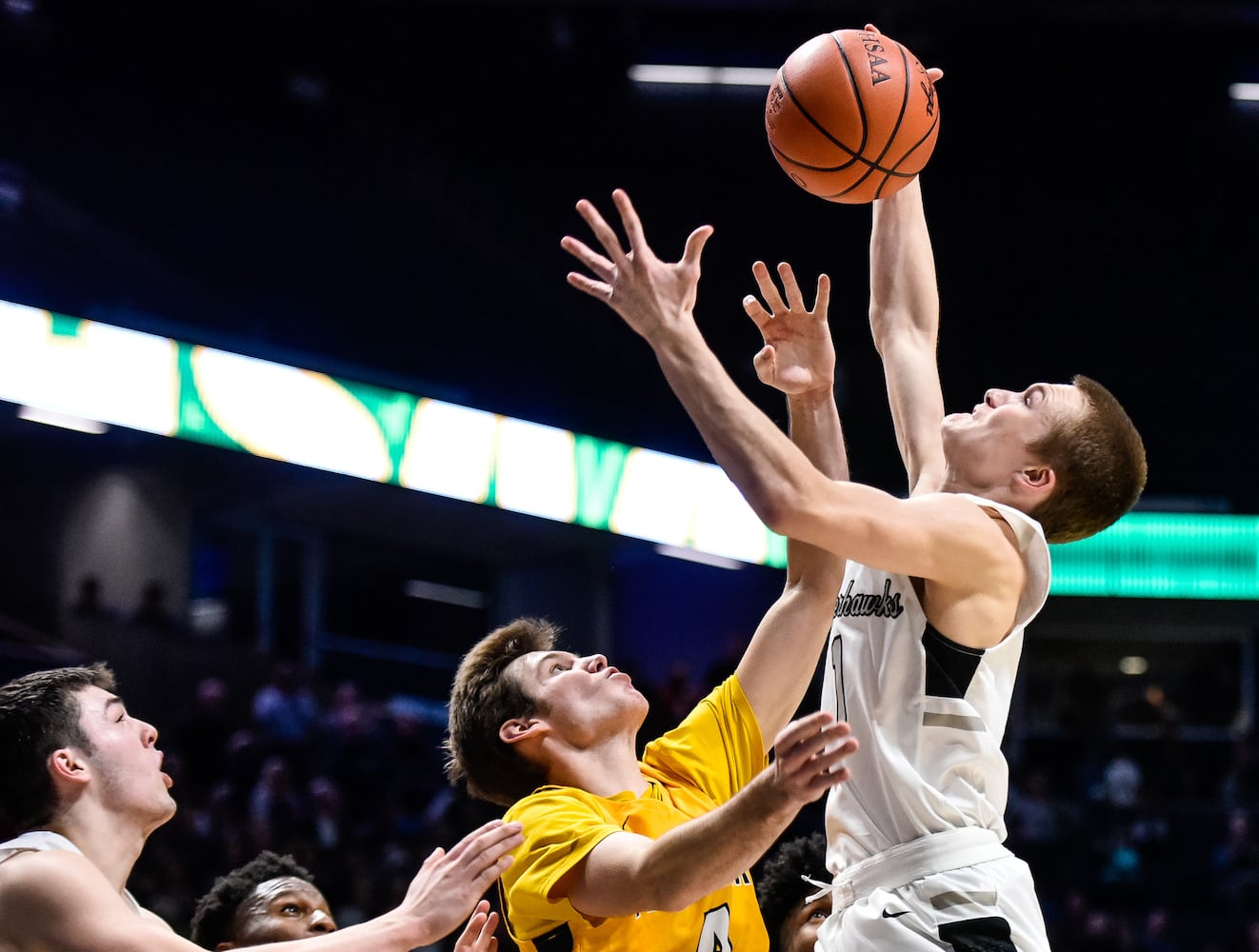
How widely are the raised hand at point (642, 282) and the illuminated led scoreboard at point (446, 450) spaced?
31.1 feet

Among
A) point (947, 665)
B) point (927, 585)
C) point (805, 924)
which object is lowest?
point (805, 924)

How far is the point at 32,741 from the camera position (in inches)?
130

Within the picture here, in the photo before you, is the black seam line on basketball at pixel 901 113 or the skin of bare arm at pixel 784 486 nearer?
the skin of bare arm at pixel 784 486

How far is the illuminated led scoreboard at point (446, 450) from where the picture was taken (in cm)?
1133

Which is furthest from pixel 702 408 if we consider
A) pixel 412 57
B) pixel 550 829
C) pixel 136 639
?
pixel 412 57

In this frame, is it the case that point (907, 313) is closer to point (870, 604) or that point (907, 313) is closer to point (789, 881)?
point (870, 604)

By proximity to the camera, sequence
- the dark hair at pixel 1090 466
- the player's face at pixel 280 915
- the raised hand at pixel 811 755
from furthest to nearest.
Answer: the player's face at pixel 280 915 < the dark hair at pixel 1090 466 < the raised hand at pixel 811 755

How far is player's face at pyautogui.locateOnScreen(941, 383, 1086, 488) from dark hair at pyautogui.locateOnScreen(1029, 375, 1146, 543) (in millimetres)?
24

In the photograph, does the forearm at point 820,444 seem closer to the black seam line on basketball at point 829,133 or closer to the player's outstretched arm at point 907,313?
the player's outstretched arm at point 907,313

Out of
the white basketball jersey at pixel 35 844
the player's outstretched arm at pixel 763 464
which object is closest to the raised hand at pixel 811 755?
the player's outstretched arm at pixel 763 464

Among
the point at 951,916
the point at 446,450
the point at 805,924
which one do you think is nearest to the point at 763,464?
the point at 951,916

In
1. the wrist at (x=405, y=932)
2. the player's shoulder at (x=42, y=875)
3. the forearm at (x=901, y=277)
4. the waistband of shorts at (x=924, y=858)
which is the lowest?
the wrist at (x=405, y=932)

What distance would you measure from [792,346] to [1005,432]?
1.99 feet

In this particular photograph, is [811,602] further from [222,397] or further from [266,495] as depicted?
[266,495]
